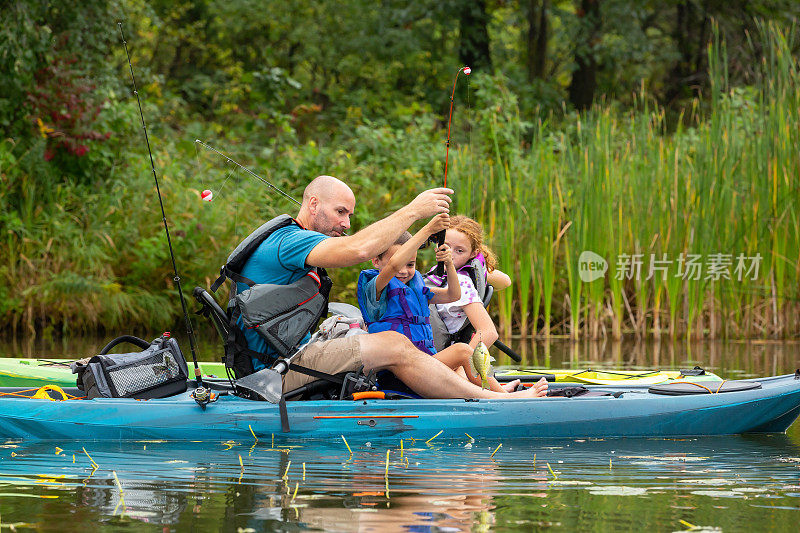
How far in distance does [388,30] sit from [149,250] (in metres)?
9.70

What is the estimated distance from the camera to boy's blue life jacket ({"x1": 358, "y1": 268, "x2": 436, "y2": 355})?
17.1 feet

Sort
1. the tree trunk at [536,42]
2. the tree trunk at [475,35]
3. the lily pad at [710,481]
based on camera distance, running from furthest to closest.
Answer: the tree trunk at [536,42] < the tree trunk at [475,35] < the lily pad at [710,481]

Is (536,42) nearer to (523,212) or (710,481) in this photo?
(523,212)

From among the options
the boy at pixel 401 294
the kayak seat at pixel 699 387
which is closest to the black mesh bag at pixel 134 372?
the boy at pixel 401 294

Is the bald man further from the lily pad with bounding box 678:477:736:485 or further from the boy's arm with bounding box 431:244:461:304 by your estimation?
the lily pad with bounding box 678:477:736:485

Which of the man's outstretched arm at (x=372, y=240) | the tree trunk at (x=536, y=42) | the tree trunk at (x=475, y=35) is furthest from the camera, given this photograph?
the tree trunk at (x=536, y=42)

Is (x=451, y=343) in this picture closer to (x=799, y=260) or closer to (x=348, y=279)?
(x=799, y=260)

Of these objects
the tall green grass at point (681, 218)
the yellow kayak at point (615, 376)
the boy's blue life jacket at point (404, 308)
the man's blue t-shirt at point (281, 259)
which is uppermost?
the tall green grass at point (681, 218)

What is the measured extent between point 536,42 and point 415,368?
16082 millimetres

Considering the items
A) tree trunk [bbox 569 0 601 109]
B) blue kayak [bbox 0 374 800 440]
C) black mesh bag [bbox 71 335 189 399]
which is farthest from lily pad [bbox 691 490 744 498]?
tree trunk [bbox 569 0 601 109]

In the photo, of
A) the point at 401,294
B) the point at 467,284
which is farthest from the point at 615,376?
the point at 401,294

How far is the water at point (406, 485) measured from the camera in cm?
346

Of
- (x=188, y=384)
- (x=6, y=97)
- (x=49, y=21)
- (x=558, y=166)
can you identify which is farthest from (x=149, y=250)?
(x=188, y=384)

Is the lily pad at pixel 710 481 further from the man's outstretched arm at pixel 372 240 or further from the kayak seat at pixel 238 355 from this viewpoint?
the kayak seat at pixel 238 355
